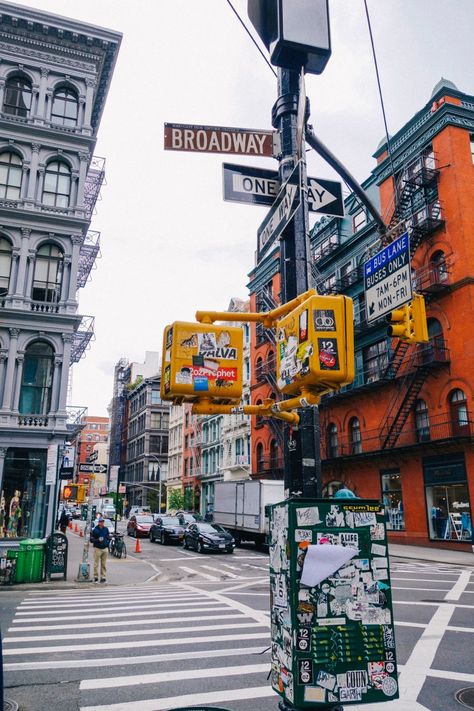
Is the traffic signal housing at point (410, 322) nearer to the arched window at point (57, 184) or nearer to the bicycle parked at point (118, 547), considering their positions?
the bicycle parked at point (118, 547)

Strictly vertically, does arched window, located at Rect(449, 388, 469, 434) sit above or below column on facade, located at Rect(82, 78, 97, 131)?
below

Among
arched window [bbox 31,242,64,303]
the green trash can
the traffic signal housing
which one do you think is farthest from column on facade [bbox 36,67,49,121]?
the traffic signal housing

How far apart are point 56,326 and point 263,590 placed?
1554 cm

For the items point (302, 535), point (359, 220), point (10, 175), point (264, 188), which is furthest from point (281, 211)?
point (359, 220)

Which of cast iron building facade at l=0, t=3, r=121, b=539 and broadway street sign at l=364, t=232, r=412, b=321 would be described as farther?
cast iron building facade at l=0, t=3, r=121, b=539

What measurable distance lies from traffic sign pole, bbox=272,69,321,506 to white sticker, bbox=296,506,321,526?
12 centimetres

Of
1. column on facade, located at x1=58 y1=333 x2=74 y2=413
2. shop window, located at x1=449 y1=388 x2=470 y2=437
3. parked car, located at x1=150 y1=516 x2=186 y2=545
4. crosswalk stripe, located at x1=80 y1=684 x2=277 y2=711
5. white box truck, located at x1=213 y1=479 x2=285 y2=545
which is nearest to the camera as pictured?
crosswalk stripe, located at x1=80 y1=684 x2=277 y2=711

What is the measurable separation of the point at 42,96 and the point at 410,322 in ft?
91.0

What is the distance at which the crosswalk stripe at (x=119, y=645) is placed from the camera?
29.0ft

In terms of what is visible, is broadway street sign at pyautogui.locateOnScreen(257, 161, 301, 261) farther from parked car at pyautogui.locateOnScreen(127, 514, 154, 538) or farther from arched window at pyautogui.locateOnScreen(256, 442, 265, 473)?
arched window at pyautogui.locateOnScreen(256, 442, 265, 473)

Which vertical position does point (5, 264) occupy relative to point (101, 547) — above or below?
above

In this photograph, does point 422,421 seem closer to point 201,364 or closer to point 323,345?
point 201,364

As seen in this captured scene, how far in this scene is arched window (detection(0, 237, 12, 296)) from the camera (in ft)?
84.8

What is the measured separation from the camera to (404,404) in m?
30.5
